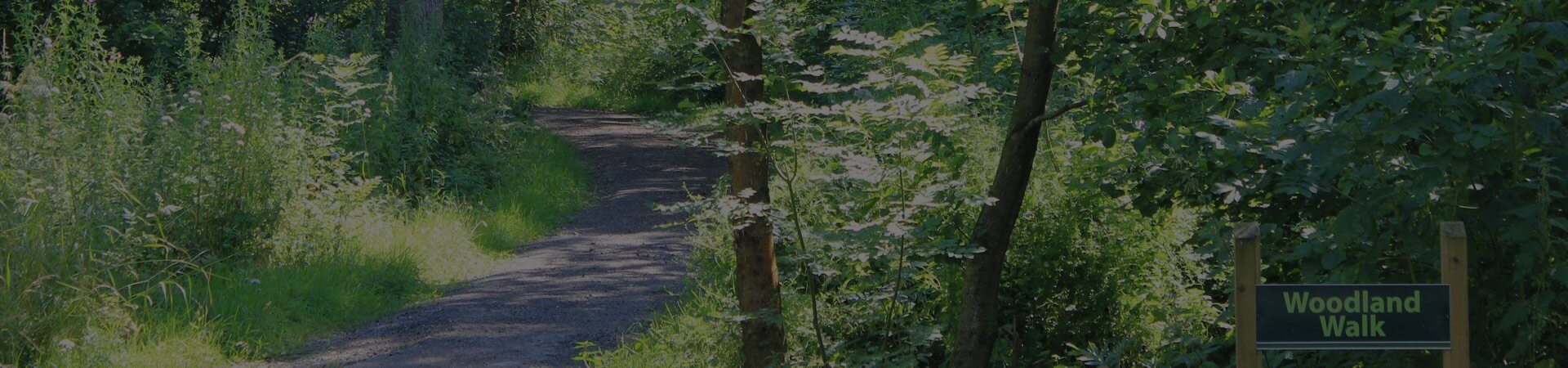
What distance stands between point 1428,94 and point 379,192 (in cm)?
926

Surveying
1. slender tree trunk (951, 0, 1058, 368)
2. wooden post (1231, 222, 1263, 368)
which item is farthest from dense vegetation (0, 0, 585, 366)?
wooden post (1231, 222, 1263, 368)

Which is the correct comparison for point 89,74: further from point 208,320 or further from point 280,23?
point 280,23

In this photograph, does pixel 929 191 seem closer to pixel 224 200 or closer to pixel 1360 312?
pixel 1360 312

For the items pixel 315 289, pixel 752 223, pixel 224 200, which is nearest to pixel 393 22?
pixel 224 200

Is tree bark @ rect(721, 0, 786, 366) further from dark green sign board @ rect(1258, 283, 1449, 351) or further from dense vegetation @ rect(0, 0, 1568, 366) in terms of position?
dark green sign board @ rect(1258, 283, 1449, 351)

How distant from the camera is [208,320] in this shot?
22.9 feet

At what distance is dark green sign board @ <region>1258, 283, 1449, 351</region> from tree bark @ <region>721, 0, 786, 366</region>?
2752 millimetres

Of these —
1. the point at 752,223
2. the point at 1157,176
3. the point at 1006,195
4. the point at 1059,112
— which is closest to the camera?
the point at 1157,176

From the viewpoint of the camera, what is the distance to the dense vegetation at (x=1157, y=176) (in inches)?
130

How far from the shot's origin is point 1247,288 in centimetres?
298

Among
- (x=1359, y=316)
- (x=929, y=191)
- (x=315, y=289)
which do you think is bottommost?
(x=315, y=289)

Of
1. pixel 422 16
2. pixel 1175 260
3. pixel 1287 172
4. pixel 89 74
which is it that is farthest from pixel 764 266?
pixel 422 16

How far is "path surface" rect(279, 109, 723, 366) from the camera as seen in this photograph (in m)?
7.13

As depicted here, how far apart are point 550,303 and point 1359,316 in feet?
21.0
